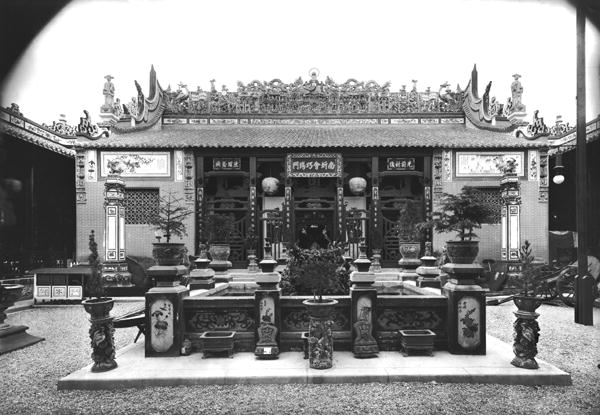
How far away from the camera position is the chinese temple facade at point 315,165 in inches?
631

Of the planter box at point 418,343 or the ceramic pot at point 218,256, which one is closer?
the planter box at point 418,343

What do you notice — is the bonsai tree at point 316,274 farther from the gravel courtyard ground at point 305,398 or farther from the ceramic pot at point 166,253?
the ceramic pot at point 166,253

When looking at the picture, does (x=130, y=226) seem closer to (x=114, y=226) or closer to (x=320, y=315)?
(x=114, y=226)

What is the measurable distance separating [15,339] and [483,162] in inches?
633

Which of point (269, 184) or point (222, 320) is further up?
point (269, 184)

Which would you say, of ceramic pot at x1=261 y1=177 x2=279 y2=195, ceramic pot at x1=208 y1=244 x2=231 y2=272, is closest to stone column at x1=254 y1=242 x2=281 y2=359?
ceramic pot at x1=208 y1=244 x2=231 y2=272

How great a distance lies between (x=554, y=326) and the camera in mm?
8414

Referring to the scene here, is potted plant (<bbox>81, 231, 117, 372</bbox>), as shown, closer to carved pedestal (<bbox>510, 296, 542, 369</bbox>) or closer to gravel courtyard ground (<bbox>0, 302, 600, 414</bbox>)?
gravel courtyard ground (<bbox>0, 302, 600, 414</bbox>)

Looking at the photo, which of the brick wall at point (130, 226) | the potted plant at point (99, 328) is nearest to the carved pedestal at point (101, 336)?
the potted plant at point (99, 328)

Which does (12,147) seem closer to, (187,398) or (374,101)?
(187,398)

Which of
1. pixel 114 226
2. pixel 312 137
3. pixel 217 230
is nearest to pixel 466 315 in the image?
pixel 217 230

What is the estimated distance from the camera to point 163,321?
5.75 metres

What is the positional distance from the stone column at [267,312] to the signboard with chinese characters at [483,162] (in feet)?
41.7

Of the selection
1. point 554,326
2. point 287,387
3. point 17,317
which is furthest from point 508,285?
point 17,317
